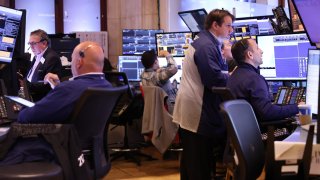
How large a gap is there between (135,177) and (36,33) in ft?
5.56

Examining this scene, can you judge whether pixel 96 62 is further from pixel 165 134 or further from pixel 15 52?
pixel 165 134

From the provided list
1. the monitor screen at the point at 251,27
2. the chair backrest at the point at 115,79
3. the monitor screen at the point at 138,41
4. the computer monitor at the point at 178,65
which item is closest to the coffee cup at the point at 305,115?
the monitor screen at the point at 251,27

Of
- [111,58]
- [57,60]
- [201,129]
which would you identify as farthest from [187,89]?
[111,58]

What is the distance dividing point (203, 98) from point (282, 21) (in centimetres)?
166

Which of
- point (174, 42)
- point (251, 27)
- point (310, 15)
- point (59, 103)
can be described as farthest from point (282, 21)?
point (59, 103)

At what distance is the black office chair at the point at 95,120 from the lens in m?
2.56

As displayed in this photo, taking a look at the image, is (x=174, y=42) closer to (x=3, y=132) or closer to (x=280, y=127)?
(x=280, y=127)

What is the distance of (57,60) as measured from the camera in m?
4.84

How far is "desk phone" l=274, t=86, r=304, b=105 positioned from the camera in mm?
3770

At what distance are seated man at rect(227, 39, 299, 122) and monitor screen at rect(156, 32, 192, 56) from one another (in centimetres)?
286

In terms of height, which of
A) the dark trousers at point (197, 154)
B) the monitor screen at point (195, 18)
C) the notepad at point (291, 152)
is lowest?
the dark trousers at point (197, 154)

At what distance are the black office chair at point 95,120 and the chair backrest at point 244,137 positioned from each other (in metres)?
0.73

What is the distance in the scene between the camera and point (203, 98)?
363 centimetres

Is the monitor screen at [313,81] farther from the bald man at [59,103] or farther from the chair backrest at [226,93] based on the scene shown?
the bald man at [59,103]
